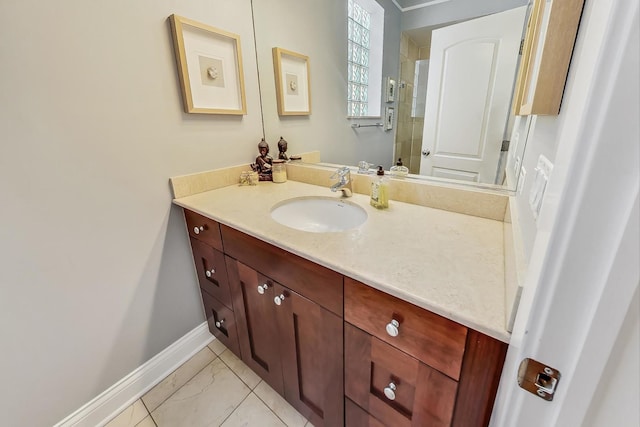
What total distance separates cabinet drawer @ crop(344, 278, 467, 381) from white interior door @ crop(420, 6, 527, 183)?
2.19 feet

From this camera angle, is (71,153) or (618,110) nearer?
(618,110)

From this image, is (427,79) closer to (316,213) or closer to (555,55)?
(555,55)

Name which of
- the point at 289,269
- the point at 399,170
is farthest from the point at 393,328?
the point at 399,170

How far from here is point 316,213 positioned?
1.28 metres

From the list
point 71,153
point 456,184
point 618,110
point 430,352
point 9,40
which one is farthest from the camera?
point 456,184

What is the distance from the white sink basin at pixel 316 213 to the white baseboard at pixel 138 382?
0.86 m

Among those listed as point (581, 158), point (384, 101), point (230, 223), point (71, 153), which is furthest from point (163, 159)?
point (581, 158)

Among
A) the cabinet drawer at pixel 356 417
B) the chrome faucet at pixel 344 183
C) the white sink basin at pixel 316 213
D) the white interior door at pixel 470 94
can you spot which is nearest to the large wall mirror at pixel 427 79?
the white interior door at pixel 470 94

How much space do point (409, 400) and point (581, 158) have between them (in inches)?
26.6

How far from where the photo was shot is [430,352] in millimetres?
586

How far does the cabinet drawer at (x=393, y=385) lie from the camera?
0.60 metres

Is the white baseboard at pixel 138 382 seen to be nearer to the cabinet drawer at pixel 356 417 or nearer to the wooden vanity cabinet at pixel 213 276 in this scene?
the wooden vanity cabinet at pixel 213 276

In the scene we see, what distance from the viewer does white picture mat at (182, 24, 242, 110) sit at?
1153mm

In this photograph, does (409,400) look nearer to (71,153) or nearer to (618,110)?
(618,110)
